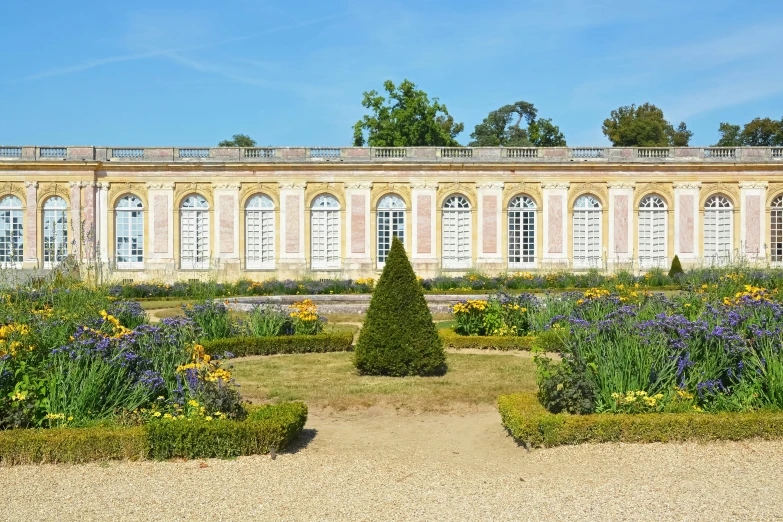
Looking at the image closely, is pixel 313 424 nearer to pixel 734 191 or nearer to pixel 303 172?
pixel 303 172

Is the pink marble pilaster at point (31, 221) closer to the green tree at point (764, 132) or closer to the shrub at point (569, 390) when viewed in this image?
the shrub at point (569, 390)

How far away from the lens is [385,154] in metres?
29.4

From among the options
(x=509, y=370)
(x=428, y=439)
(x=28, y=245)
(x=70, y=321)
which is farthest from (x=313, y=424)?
(x=28, y=245)

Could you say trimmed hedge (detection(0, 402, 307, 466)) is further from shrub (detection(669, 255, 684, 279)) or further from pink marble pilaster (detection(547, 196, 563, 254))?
pink marble pilaster (detection(547, 196, 563, 254))

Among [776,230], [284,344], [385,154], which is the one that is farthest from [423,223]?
[284,344]

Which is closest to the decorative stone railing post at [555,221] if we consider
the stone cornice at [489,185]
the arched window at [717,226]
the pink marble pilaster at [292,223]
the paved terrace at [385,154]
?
the paved terrace at [385,154]

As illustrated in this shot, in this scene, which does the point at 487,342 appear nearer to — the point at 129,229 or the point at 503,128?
the point at 129,229

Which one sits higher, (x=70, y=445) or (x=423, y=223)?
(x=423, y=223)

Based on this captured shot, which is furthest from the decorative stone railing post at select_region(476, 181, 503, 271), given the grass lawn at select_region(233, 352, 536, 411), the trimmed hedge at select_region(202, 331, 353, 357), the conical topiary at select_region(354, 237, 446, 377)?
the conical topiary at select_region(354, 237, 446, 377)

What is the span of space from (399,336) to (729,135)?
1806 inches

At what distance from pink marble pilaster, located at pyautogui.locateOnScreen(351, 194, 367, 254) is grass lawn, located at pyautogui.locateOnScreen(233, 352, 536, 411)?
16610 mm

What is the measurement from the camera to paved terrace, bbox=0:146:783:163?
1129 inches

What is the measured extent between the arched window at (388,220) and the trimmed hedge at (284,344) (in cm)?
1568

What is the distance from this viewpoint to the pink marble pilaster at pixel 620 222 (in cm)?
2917
